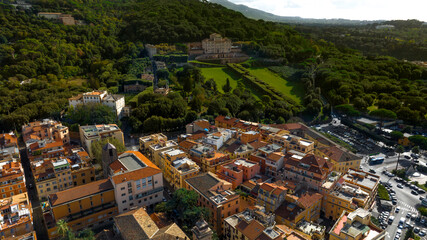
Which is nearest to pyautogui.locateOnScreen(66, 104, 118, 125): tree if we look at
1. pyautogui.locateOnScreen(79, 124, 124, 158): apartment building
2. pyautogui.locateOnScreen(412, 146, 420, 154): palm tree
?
pyautogui.locateOnScreen(79, 124, 124, 158): apartment building

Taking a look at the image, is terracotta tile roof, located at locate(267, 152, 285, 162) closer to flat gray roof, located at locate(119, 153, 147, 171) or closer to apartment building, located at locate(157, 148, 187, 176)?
apartment building, located at locate(157, 148, 187, 176)

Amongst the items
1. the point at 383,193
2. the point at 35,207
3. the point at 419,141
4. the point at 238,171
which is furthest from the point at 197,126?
the point at 419,141

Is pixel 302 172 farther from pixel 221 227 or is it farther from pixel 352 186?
pixel 221 227

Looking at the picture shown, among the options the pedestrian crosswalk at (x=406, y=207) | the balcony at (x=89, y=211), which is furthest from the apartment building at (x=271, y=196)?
the pedestrian crosswalk at (x=406, y=207)

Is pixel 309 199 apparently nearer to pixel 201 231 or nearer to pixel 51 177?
pixel 201 231

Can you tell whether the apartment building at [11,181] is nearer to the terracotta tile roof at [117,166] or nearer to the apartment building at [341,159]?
the terracotta tile roof at [117,166]
